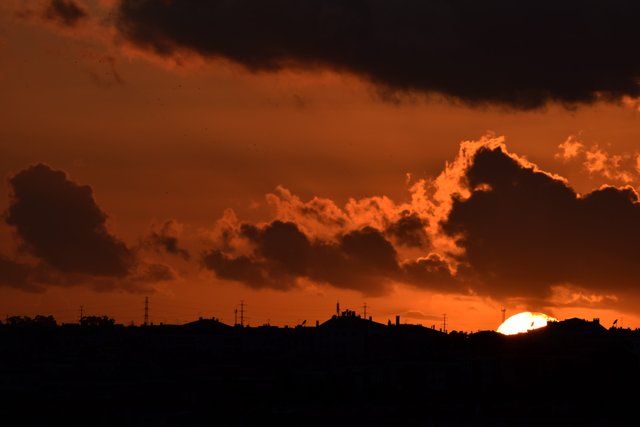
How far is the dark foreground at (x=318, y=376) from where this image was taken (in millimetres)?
115375

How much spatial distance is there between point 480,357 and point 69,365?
41978 mm

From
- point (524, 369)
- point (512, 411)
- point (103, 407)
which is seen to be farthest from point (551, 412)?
point (103, 407)

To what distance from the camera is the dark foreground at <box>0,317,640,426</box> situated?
11538 centimetres

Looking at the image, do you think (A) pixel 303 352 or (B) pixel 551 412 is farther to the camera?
(A) pixel 303 352

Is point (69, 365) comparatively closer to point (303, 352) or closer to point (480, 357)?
point (303, 352)

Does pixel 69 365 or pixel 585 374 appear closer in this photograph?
pixel 585 374

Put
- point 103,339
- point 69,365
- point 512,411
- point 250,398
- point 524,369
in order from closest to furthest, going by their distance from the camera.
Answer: point 512,411, point 250,398, point 524,369, point 69,365, point 103,339

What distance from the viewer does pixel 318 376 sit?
5340 inches

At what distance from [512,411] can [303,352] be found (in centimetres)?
5935

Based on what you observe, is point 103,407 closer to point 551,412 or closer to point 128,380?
point 128,380

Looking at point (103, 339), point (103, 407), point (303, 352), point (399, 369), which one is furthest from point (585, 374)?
point (103, 339)

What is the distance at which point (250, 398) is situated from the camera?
122688mm

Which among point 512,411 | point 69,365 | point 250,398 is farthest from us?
point 69,365

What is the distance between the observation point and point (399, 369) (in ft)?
452
